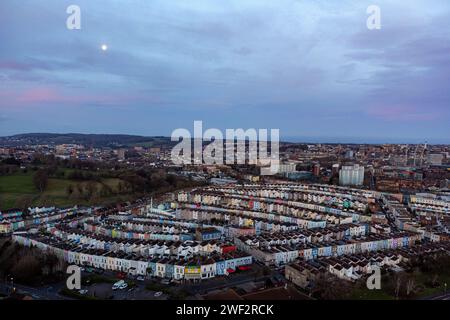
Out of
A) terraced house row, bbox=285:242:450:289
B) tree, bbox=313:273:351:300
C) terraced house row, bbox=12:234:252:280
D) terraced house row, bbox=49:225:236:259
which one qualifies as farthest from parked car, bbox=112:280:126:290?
tree, bbox=313:273:351:300

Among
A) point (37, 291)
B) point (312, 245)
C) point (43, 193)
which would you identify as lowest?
point (37, 291)

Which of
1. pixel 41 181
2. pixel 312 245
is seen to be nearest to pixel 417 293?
pixel 312 245

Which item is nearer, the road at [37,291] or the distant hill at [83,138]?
the road at [37,291]

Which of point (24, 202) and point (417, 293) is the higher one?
point (24, 202)

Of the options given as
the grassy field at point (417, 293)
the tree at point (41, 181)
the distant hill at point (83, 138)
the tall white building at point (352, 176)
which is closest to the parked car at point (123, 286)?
the grassy field at point (417, 293)

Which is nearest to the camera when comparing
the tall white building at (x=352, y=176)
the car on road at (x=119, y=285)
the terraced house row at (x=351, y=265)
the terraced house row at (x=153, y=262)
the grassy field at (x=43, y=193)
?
the car on road at (x=119, y=285)

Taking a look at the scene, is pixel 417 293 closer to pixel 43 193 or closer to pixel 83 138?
pixel 43 193

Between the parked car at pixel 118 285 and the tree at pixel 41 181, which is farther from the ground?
the tree at pixel 41 181

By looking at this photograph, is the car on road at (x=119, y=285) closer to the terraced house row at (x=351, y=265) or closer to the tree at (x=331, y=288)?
the terraced house row at (x=351, y=265)

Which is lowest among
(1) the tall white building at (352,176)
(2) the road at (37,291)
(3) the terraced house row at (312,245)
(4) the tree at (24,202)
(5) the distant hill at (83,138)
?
(2) the road at (37,291)
